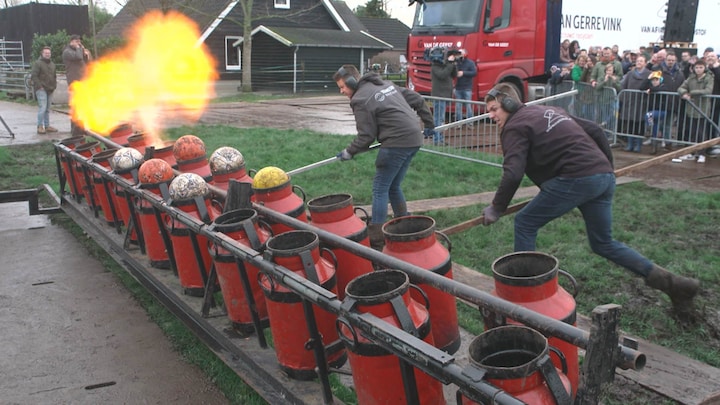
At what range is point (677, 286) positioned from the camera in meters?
4.41

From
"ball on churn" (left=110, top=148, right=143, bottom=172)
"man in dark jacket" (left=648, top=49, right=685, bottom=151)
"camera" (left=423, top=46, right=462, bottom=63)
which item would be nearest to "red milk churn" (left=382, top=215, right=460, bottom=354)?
"ball on churn" (left=110, top=148, right=143, bottom=172)

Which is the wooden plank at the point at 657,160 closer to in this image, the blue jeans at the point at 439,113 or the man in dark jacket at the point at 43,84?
the blue jeans at the point at 439,113

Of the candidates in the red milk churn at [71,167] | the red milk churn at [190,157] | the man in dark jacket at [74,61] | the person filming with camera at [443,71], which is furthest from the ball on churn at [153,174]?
the man in dark jacket at [74,61]

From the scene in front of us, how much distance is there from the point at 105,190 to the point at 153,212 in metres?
1.44

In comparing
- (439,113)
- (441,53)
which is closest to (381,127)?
(439,113)

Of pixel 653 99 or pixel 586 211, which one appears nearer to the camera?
pixel 586 211

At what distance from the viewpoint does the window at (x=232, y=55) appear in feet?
120

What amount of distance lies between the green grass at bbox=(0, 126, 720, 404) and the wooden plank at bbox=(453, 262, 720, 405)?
0.61 ft

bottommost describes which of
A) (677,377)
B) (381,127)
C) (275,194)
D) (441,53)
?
(677,377)

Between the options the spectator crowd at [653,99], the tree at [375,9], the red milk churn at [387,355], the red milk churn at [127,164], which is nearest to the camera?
the red milk churn at [387,355]

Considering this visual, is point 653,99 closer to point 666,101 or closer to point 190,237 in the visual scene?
point 666,101

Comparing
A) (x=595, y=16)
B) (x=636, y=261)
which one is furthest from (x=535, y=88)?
(x=636, y=261)

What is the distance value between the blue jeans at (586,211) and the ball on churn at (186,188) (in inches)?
92.4

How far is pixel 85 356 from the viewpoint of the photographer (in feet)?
15.0
